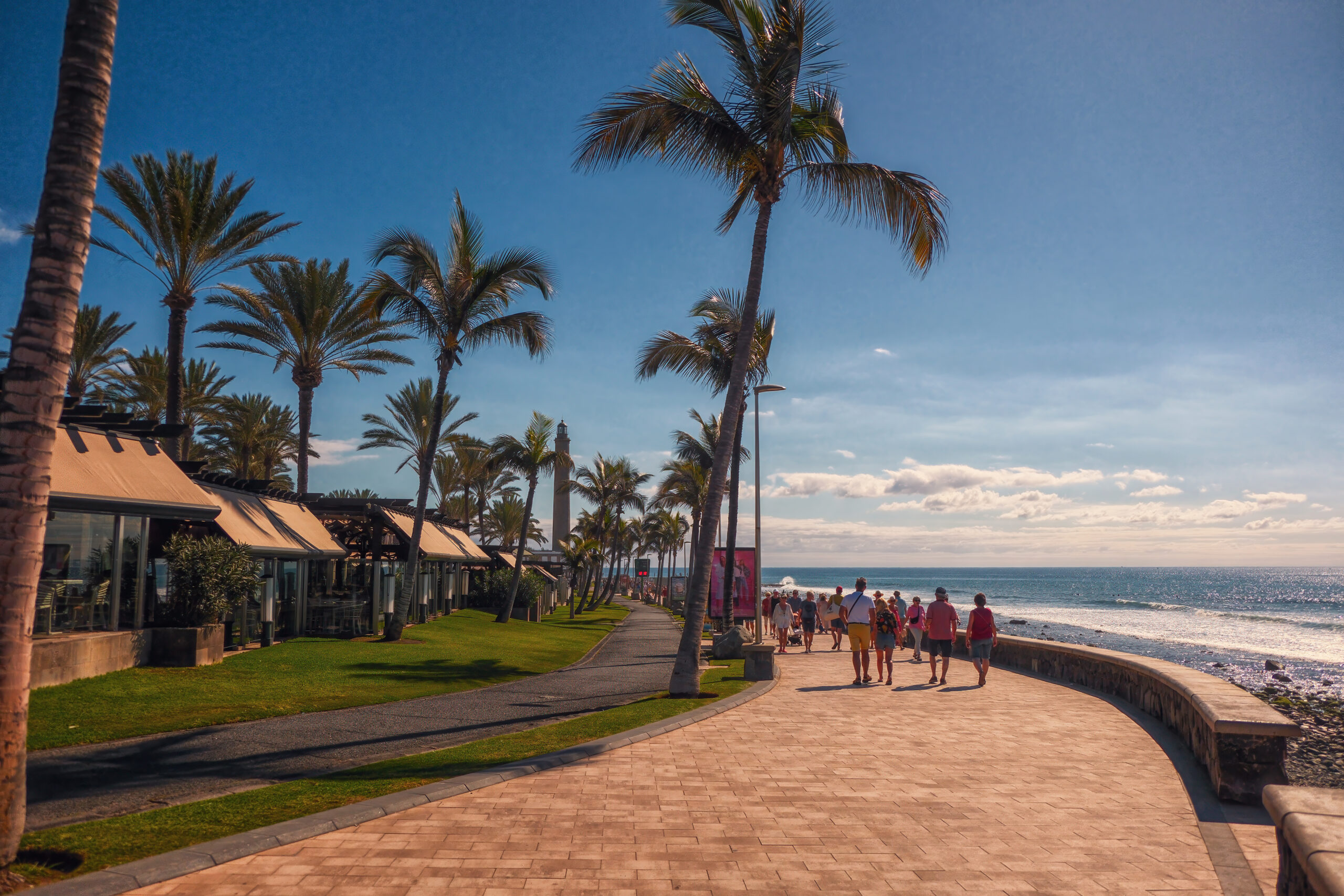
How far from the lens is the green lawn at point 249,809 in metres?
4.86

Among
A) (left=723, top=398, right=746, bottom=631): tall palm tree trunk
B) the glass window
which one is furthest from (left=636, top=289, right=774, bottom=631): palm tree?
the glass window

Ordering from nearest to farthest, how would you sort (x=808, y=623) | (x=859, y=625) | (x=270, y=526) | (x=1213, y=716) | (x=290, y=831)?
(x=290, y=831), (x=1213, y=716), (x=859, y=625), (x=270, y=526), (x=808, y=623)

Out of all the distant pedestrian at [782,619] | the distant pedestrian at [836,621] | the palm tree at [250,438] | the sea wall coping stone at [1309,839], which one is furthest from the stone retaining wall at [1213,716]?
the palm tree at [250,438]

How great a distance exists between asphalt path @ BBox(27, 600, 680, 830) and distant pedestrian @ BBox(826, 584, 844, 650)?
793cm

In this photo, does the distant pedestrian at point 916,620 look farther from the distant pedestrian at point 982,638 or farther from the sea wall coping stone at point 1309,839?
the sea wall coping stone at point 1309,839

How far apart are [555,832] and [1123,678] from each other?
10.3 m

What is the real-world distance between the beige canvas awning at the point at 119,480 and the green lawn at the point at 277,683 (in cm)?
255

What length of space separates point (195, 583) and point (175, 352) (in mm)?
8035

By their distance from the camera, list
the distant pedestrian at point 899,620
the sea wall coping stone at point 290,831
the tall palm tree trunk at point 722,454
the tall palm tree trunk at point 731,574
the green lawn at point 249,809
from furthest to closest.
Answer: the tall palm tree trunk at point 731,574 < the distant pedestrian at point 899,620 < the tall palm tree trunk at point 722,454 < the green lawn at point 249,809 < the sea wall coping stone at point 290,831

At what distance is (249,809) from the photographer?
600 centimetres

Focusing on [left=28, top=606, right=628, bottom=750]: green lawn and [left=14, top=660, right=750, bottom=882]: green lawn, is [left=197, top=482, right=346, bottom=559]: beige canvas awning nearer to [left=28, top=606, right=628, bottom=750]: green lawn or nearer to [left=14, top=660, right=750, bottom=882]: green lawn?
[left=28, top=606, right=628, bottom=750]: green lawn

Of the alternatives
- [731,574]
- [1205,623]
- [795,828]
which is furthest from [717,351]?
[1205,623]

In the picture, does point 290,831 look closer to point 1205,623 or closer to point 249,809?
point 249,809

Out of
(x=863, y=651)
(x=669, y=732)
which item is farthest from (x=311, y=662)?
(x=863, y=651)
